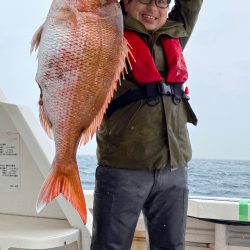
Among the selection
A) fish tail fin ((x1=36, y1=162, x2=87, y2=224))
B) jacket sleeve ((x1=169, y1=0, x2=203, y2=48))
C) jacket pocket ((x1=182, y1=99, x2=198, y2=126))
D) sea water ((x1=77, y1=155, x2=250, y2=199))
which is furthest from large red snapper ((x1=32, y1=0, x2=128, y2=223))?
sea water ((x1=77, y1=155, x2=250, y2=199))

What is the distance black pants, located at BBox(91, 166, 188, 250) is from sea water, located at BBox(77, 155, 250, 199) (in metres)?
2.59

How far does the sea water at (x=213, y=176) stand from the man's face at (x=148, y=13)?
2750 millimetres

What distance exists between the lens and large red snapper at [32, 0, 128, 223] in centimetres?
151

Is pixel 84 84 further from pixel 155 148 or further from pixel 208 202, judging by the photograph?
pixel 208 202

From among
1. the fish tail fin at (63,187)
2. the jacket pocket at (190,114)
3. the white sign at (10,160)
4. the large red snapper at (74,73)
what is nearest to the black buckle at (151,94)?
the jacket pocket at (190,114)

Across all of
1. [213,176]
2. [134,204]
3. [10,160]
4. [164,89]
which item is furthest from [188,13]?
[213,176]

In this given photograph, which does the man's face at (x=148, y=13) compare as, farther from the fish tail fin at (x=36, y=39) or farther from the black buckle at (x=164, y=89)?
the fish tail fin at (x=36, y=39)

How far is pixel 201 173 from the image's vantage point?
248 inches

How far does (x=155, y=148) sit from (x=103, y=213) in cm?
37

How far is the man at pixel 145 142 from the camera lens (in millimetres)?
2121

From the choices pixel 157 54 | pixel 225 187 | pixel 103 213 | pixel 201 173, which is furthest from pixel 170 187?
pixel 201 173

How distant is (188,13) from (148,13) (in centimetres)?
31

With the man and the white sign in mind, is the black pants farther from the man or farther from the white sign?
the white sign

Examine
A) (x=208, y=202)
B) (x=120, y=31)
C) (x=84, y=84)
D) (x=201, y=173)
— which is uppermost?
(x=120, y=31)
